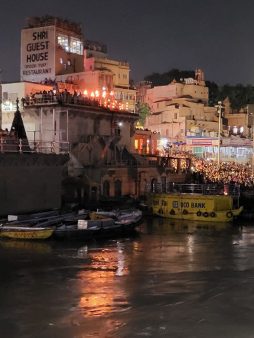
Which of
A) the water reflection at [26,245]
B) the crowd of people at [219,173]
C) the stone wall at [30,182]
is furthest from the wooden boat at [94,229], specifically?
the crowd of people at [219,173]

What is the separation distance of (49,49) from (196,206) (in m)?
28.0

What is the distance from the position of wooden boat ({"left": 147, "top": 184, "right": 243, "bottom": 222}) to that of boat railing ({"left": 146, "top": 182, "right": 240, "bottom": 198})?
0.29m

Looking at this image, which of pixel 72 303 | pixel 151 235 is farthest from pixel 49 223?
pixel 72 303

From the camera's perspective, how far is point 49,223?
35.4 metres

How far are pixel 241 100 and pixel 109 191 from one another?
5772 centimetres

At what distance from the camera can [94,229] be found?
3409 cm

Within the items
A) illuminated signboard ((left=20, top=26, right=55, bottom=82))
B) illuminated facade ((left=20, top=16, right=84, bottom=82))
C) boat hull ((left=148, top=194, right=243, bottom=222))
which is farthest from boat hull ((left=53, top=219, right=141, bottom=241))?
illuminated signboard ((left=20, top=26, right=55, bottom=82))

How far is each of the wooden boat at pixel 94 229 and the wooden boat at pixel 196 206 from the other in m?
9.93

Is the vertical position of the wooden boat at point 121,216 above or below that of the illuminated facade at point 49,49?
below

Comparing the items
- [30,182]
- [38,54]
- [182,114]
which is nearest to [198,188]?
[30,182]

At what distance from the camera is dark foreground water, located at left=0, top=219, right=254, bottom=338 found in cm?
1716

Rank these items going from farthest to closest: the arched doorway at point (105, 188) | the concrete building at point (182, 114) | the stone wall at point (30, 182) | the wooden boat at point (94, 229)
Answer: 1. the concrete building at point (182, 114)
2. the arched doorway at point (105, 188)
3. the stone wall at point (30, 182)
4. the wooden boat at point (94, 229)

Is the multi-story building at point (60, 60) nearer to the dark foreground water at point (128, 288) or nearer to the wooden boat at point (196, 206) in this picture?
the wooden boat at point (196, 206)

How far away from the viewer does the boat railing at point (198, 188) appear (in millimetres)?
47656
